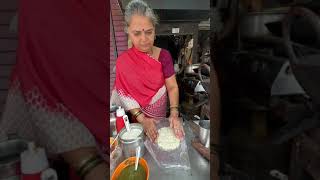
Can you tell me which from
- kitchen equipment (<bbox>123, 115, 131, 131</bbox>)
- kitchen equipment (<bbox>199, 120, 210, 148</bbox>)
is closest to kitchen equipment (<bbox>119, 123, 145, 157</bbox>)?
kitchen equipment (<bbox>123, 115, 131, 131</bbox>)

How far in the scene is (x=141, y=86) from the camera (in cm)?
57

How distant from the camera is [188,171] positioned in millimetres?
613

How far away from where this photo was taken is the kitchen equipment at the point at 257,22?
52cm

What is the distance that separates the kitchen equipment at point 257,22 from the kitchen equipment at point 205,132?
0.24 m

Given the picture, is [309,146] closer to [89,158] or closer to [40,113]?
[89,158]

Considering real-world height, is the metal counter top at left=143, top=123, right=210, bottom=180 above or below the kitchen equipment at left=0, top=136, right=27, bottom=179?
below

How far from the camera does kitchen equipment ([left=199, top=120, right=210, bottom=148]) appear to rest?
605 millimetres

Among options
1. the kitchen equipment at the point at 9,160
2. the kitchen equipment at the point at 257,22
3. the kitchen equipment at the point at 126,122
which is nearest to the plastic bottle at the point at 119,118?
the kitchen equipment at the point at 126,122

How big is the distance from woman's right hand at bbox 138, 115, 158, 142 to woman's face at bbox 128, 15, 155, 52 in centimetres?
19

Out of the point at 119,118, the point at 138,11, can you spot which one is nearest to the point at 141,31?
the point at 138,11

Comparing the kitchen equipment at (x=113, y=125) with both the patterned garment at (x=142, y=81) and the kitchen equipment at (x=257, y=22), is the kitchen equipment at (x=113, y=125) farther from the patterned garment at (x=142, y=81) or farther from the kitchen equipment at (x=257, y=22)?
the kitchen equipment at (x=257, y=22)

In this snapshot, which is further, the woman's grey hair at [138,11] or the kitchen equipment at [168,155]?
the kitchen equipment at [168,155]

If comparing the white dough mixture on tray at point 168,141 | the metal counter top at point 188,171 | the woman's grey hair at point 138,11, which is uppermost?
the woman's grey hair at point 138,11

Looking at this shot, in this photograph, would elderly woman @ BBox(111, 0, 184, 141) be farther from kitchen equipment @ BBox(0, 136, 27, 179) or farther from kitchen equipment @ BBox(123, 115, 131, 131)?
kitchen equipment @ BBox(0, 136, 27, 179)
